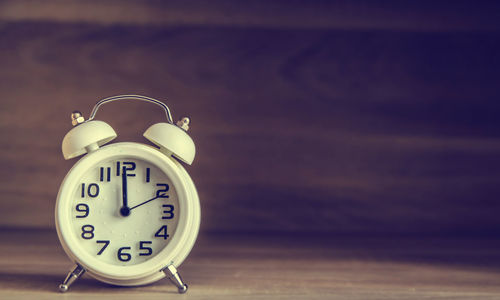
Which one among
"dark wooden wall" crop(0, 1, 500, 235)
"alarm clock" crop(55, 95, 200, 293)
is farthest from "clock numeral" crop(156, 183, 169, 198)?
"dark wooden wall" crop(0, 1, 500, 235)

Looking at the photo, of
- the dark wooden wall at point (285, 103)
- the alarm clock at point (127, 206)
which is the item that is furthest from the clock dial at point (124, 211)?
the dark wooden wall at point (285, 103)

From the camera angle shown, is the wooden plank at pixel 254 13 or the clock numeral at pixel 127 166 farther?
the wooden plank at pixel 254 13

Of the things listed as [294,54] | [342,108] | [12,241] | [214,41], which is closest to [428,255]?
[342,108]

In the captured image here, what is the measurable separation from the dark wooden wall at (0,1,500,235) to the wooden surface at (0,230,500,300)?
0.09 metres

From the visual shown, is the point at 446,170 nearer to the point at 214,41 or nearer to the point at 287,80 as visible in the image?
the point at 287,80

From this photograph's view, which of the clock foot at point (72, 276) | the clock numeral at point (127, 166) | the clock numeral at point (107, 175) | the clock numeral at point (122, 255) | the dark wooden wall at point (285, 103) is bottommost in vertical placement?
the clock foot at point (72, 276)

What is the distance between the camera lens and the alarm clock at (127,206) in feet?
2.80

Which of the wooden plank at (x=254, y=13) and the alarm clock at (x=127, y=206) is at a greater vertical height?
the wooden plank at (x=254, y=13)

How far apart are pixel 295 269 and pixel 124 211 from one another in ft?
1.03

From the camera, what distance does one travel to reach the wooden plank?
1362 millimetres

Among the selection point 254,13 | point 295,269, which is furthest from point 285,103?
point 295,269

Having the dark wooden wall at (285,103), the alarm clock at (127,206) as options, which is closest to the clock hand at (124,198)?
the alarm clock at (127,206)

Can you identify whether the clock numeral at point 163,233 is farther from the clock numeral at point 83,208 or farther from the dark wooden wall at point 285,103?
the dark wooden wall at point 285,103

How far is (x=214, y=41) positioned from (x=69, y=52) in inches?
12.7
